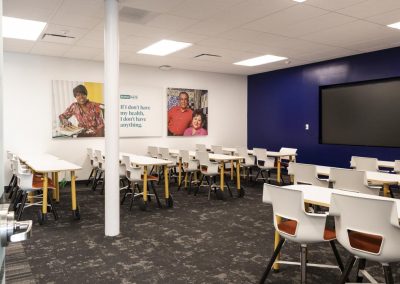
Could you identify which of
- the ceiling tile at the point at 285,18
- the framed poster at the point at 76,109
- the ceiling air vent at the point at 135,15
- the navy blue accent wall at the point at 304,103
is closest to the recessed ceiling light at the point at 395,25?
the ceiling tile at the point at 285,18

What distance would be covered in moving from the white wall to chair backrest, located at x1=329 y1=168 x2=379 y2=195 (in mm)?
5669

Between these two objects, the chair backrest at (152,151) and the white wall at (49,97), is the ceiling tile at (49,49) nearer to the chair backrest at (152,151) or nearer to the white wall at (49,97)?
the white wall at (49,97)

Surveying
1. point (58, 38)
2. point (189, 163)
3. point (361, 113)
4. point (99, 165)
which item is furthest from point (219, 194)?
point (58, 38)

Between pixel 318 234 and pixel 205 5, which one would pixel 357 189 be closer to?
pixel 318 234

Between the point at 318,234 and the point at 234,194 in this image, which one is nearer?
the point at 318,234

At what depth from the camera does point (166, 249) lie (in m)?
3.73

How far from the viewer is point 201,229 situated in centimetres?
445

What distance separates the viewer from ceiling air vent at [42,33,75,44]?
19.4 ft

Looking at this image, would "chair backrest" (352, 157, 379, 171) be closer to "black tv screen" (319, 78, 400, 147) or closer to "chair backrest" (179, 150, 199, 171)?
"black tv screen" (319, 78, 400, 147)

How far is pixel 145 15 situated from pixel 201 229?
10.2 feet

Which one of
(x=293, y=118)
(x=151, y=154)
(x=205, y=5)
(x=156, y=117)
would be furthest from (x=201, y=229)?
(x=293, y=118)

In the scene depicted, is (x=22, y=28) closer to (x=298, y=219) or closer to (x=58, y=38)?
(x=58, y=38)

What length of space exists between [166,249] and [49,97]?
540 cm

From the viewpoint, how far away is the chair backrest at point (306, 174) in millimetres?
4328
